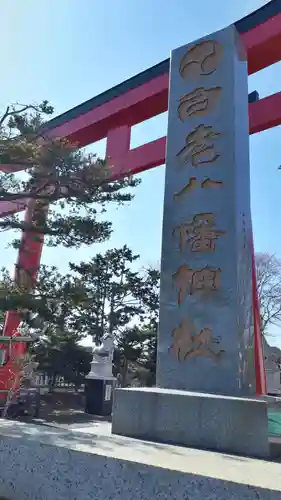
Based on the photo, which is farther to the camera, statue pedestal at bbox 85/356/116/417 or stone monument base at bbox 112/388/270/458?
statue pedestal at bbox 85/356/116/417

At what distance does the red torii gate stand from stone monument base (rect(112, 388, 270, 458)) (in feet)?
12.3

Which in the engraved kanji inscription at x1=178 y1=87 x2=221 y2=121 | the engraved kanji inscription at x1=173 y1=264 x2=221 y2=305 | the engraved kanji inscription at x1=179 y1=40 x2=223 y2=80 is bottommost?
the engraved kanji inscription at x1=173 y1=264 x2=221 y2=305

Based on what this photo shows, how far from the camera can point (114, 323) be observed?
38.1 ft

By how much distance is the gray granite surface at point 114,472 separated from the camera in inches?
48.3

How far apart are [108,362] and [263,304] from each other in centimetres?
609

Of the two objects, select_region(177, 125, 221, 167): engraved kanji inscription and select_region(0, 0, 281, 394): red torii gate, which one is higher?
select_region(0, 0, 281, 394): red torii gate

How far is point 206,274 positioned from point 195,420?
3.18 ft

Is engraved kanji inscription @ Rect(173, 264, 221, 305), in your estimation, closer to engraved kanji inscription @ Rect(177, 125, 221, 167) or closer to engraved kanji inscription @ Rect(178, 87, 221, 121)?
engraved kanji inscription @ Rect(177, 125, 221, 167)

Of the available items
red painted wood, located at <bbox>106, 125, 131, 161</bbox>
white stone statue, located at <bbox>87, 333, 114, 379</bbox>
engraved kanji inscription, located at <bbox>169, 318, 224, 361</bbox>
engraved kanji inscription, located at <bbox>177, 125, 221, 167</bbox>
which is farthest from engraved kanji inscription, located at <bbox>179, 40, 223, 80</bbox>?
white stone statue, located at <bbox>87, 333, 114, 379</bbox>

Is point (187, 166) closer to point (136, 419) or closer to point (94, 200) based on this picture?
point (136, 419)

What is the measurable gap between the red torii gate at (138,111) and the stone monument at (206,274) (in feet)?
7.93

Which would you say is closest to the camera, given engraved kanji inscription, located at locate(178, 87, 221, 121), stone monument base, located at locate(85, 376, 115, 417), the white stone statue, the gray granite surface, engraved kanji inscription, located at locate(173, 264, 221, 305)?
the gray granite surface

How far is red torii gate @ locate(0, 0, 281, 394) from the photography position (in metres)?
5.35

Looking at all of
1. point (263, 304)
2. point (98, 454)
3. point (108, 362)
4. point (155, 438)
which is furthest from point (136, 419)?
point (263, 304)
